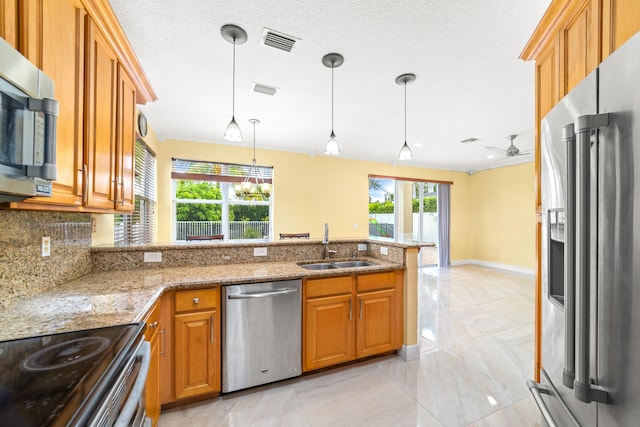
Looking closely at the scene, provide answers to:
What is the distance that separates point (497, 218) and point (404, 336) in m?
5.78

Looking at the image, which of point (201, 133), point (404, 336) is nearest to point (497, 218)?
point (404, 336)

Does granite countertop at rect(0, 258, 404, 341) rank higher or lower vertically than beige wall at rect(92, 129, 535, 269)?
lower

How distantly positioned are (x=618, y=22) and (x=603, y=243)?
0.97m

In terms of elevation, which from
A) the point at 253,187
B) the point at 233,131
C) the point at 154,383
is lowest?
the point at 154,383

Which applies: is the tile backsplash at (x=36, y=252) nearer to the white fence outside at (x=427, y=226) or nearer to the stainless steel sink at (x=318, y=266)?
the stainless steel sink at (x=318, y=266)

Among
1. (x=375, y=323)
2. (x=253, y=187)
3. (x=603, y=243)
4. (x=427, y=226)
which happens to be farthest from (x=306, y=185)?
(x=603, y=243)

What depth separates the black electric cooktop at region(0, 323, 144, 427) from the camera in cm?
61

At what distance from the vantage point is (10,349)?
892 mm

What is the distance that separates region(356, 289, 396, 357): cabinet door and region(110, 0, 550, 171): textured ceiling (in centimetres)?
214

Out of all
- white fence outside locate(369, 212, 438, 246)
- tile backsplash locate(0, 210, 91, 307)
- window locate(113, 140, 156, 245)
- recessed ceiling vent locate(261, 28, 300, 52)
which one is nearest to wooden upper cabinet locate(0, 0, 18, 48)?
tile backsplash locate(0, 210, 91, 307)

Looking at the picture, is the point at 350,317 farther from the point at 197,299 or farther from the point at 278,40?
the point at 278,40

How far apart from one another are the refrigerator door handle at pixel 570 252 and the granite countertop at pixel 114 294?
1.57m

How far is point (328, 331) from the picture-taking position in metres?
2.25

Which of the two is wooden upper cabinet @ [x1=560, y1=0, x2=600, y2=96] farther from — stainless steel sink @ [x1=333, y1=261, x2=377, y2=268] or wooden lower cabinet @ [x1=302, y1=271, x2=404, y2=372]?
stainless steel sink @ [x1=333, y1=261, x2=377, y2=268]
